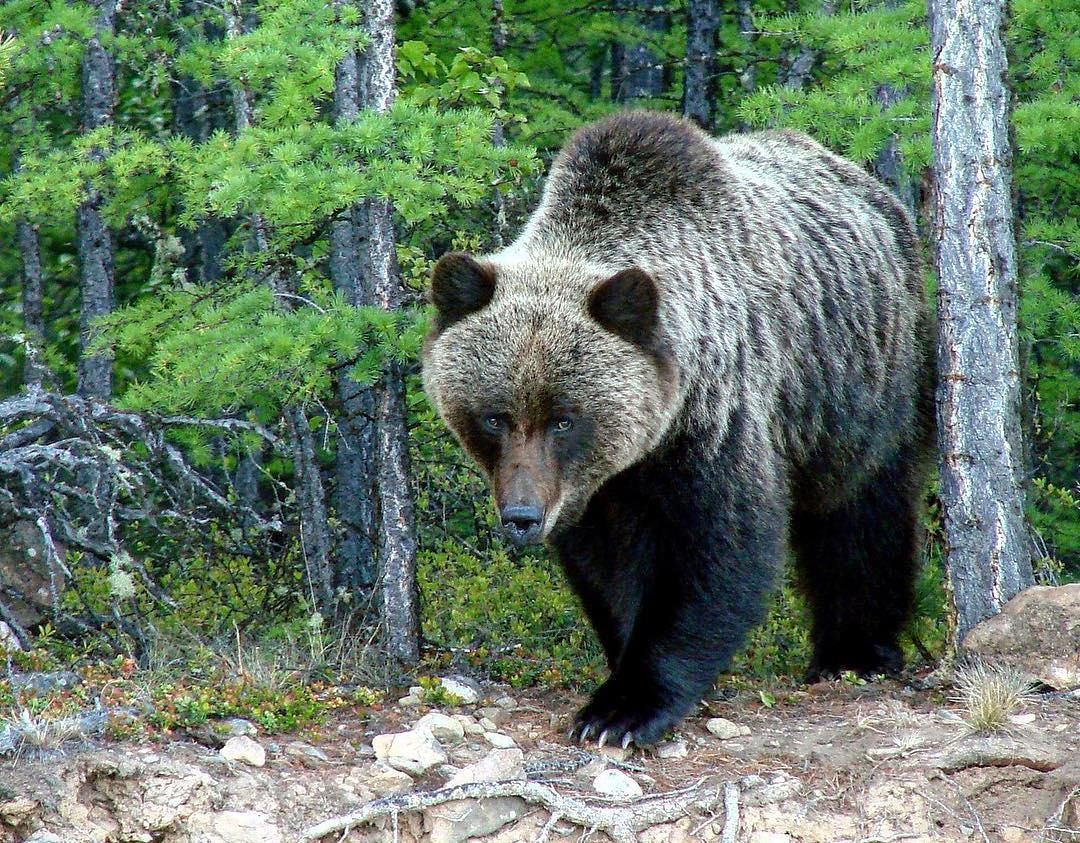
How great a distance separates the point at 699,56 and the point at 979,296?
220 inches

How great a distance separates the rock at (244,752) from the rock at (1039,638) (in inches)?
130

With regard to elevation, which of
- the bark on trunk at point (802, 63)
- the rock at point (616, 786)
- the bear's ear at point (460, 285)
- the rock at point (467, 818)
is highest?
the bark on trunk at point (802, 63)

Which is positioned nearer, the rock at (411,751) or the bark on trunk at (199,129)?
the rock at (411,751)

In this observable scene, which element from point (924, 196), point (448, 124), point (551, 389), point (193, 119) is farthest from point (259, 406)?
point (193, 119)

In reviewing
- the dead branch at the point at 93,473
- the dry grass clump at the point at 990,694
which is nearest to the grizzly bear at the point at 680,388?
the dry grass clump at the point at 990,694

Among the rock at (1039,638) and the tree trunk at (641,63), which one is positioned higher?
the tree trunk at (641,63)

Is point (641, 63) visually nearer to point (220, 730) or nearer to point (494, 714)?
point (494, 714)

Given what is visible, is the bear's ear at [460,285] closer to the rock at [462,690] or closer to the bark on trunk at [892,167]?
the rock at [462,690]

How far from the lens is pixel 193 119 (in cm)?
1157

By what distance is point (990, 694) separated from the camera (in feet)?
18.4

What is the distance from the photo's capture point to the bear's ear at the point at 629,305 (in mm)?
5344

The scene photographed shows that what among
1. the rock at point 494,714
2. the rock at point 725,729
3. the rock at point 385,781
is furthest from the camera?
the rock at point 494,714

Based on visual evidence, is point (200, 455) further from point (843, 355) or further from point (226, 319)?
point (843, 355)

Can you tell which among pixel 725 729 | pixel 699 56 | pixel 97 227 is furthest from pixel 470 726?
pixel 699 56
